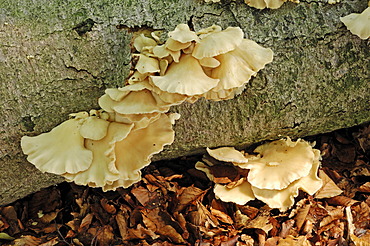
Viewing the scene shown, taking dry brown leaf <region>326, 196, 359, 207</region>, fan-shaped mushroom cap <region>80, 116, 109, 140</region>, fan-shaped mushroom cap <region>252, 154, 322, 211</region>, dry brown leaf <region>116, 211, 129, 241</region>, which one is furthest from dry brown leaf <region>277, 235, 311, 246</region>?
fan-shaped mushroom cap <region>80, 116, 109, 140</region>

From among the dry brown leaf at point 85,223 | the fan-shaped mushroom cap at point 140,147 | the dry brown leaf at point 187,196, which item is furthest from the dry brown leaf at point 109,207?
the fan-shaped mushroom cap at point 140,147

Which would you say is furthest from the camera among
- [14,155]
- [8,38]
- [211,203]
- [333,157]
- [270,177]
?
[333,157]

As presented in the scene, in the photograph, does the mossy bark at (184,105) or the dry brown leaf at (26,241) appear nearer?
the mossy bark at (184,105)

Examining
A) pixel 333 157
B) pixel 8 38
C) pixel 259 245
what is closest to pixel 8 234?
pixel 8 38

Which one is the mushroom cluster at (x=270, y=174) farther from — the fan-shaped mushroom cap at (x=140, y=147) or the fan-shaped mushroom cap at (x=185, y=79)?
the fan-shaped mushroom cap at (x=185, y=79)

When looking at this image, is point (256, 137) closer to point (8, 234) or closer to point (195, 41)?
point (195, 41)

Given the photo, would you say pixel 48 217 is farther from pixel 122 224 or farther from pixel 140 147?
pixel 140 147
